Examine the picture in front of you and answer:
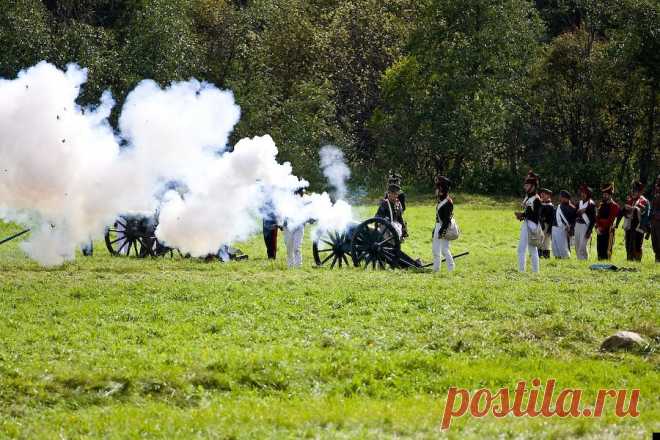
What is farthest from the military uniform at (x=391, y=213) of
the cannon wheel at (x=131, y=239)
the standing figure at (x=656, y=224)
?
the standing figure at (x=656, y=224)

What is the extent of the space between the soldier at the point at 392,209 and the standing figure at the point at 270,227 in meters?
2.13

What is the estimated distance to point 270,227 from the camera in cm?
2150

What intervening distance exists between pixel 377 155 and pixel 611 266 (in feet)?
88.6

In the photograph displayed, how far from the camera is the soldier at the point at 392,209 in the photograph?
19.7m

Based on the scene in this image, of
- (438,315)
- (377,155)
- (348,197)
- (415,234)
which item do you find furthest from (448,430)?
(377,155)

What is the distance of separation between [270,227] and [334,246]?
1911 millimetres

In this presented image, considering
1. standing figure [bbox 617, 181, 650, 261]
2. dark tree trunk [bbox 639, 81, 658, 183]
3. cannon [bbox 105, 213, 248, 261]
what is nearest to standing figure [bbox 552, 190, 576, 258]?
standing figure [bbox 617, 181, 650, 261]

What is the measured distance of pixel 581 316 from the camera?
13484mm

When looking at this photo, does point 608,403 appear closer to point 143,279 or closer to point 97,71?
point 143,279

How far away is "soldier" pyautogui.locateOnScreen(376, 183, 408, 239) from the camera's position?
19.7 m

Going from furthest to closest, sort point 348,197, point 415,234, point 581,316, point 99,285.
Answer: point 348,197 < point 415,234 < point 99,285 < point 581,316

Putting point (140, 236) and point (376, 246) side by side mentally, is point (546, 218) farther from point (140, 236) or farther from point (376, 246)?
point (140, 236)

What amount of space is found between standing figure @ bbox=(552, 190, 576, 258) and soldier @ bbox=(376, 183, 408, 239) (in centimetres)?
549

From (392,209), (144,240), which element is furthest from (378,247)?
(144,240)
